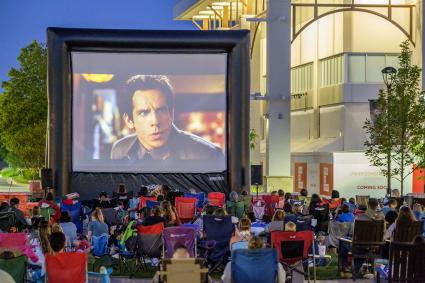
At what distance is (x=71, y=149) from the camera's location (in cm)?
3291

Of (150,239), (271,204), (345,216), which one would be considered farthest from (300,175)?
(150,239)

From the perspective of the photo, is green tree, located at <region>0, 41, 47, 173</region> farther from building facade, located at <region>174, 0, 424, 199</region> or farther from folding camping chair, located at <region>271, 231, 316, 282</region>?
folding camping chair, located at <region>271, 231, 316, 282</region>

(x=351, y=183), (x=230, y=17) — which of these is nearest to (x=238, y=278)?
(x=351, y=183)

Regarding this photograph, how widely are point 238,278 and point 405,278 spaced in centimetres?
247

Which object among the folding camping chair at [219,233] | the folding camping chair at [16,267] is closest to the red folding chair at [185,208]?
the folding camping chair at [219,233]

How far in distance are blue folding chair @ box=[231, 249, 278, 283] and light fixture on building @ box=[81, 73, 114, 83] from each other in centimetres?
2109

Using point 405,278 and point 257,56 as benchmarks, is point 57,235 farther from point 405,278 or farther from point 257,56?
point 257,56

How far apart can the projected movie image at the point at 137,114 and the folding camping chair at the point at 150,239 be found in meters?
15.7

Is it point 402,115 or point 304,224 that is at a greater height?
point 402,115

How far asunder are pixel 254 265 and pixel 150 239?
477cm

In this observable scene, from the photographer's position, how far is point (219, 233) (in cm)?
1750

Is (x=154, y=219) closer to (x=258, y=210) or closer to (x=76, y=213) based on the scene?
(x=76, y=213)

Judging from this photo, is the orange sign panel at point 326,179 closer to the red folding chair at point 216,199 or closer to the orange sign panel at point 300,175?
the orange sign panel at point 300,175

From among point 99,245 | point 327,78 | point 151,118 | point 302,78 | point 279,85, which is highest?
point 302,78
